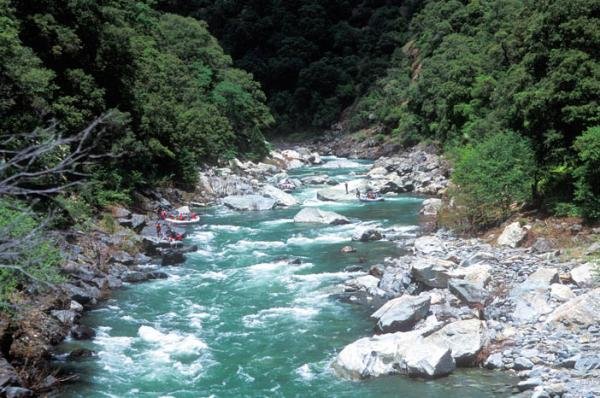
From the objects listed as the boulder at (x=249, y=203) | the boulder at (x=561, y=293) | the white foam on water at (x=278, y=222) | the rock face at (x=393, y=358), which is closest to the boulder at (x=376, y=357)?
the rock face at (x=393, y=358)

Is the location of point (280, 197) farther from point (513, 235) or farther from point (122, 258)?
point (513, 235)

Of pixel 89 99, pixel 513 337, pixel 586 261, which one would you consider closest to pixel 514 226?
pixel 586 261

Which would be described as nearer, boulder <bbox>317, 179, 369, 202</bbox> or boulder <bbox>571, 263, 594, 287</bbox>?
boulder <bbox>571, 263, 594, 287</bbox>

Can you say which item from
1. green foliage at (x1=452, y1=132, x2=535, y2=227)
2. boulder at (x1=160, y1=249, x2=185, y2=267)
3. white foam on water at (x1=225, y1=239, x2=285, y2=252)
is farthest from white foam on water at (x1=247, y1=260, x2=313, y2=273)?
green foliage at (x1=452, y1=132, x2=535, y2=227)

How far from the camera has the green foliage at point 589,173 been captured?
18281 millimetres

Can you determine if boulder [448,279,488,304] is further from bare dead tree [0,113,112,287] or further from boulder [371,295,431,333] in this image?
bare dead tree [0,113,112,287]

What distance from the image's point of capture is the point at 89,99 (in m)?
26.9

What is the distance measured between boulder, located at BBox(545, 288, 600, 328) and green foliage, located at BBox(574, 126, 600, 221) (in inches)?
230

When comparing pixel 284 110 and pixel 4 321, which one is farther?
pixel 284 110

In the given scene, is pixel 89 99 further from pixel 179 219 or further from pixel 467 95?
pixel 467 95

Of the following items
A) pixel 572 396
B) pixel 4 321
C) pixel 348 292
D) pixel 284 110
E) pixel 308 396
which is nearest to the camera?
pixel 572 396

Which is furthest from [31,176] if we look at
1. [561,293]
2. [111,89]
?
[111,89]

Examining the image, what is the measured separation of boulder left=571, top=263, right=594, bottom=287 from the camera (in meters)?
15.1

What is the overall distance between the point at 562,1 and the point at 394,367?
15.1 m
